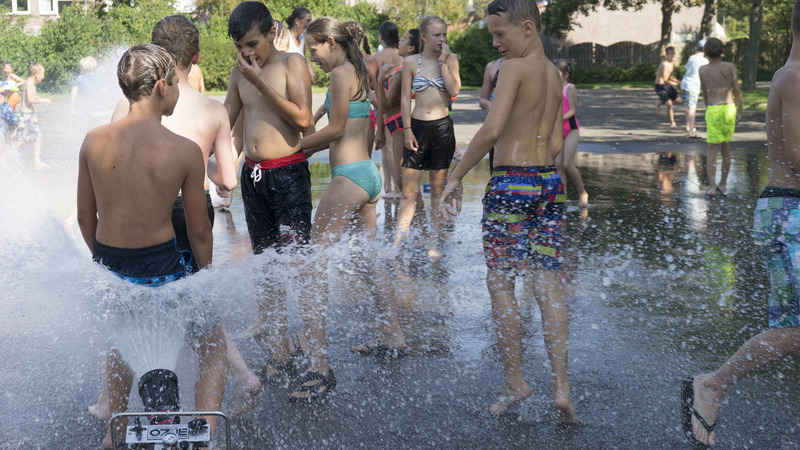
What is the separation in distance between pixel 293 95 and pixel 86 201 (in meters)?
1.43

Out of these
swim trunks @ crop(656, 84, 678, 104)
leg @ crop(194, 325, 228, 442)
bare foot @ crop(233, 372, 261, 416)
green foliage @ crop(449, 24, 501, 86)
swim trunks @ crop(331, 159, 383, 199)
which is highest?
green foliage @ crop(449, 24, 501, 86)

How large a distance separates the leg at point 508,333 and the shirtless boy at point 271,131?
113cm

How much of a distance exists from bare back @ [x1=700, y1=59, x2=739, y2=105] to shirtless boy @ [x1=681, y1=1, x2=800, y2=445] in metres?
6.50

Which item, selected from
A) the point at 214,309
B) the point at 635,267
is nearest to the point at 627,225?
the point at 635,267

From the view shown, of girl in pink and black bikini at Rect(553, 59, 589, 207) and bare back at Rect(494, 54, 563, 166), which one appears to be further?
girl in pink and black bikini at Rect(553, 59, 589, 207)

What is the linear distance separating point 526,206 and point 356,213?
40.9 inches

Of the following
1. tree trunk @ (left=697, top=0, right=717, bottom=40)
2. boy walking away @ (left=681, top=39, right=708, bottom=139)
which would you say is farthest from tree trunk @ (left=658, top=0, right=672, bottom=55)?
boy walking away @ (left=681, top=39, right=708, bottom=139)

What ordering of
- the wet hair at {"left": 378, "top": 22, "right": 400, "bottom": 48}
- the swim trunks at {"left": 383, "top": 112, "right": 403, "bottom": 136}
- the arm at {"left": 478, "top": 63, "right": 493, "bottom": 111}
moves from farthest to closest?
the wet hair at {"left": 378, "top": 22, "right": 400, "bottom": 48}
the arm at {"left": 478, "top": 63, "right": 493, "bottom": 111}
the swim trunks at {"left": 383, "top": 112, "right": 403, "bottom": 136}

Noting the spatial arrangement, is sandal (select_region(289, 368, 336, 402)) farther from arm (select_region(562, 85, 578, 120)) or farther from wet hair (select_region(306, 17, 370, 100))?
arm (select_region(562, 85, 578, 120))

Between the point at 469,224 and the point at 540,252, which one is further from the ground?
the point at 540,252

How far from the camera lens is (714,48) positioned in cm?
943

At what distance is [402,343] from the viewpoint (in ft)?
15.2

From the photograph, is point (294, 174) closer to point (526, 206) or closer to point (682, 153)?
point (526, 206)

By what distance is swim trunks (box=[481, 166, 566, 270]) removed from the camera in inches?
148
